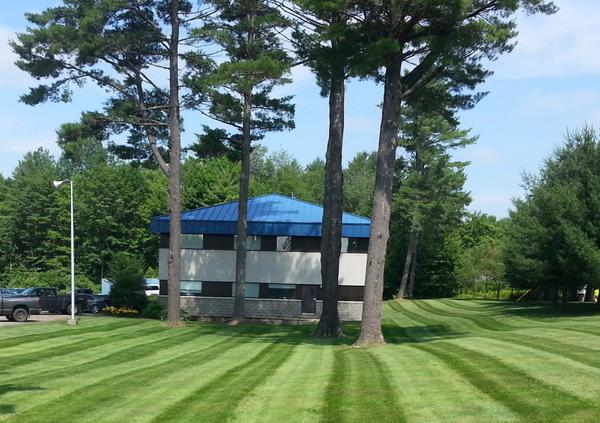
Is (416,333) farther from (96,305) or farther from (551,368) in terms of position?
(96,305)

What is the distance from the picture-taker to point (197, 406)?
1086 cm

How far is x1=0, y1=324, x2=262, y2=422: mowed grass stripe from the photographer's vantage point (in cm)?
1077

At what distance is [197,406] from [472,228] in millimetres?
80709

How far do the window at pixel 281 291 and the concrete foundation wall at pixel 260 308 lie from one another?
32 cm

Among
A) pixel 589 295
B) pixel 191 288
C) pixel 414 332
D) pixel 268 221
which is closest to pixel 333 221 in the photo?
pixel 414 332

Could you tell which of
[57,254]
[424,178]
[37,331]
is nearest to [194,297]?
[37,331]

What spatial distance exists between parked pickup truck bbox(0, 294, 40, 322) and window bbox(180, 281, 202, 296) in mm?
10159

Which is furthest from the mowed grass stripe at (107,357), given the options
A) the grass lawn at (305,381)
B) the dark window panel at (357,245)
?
the dark window panel at (357,245)

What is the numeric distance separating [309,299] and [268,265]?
9.87 ft

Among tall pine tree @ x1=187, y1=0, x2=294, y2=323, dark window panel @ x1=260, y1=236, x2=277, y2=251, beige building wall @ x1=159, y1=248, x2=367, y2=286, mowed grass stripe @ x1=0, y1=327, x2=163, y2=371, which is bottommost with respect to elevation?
mowed grass stripe @ x1=0, y1=327, x2=163, y2=371

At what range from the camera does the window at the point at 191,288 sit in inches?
1661

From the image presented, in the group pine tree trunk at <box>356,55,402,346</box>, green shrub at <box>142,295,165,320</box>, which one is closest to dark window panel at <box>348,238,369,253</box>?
green shrub at <box>142,295,165,320</box>

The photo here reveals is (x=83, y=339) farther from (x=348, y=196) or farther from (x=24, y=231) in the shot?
(x=348, y=196)

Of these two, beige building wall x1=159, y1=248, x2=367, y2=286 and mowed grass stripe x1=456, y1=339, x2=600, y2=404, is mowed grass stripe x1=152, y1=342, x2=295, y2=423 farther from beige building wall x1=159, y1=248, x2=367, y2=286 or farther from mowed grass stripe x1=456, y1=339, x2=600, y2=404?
beige building wall x1=159, y1=248, x2=367, y2=286
